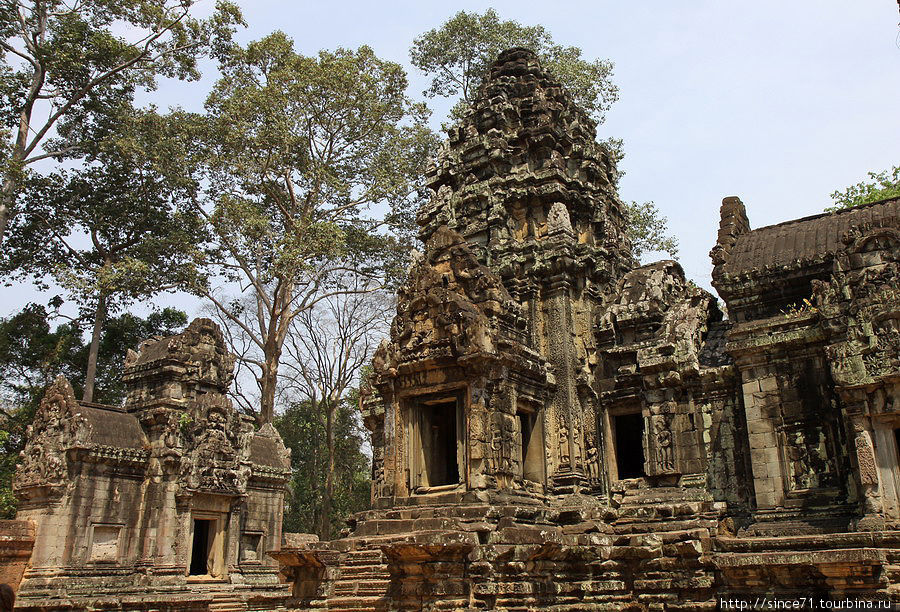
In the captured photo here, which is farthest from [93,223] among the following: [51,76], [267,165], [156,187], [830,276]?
[830,276]

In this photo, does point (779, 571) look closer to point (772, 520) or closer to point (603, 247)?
point (772, 520)

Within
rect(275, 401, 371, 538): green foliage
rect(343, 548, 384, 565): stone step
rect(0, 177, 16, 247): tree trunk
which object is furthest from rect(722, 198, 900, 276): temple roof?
rect(0, 177, 16, 247): tree trunk

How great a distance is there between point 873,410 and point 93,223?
77.1 ft

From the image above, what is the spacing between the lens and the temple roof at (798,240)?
12664 mm

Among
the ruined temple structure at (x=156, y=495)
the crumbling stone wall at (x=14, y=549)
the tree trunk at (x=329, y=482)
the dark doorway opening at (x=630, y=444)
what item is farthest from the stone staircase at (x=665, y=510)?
the tree trunk at (x=329, y=482)

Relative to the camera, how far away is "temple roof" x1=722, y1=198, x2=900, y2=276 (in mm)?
12664

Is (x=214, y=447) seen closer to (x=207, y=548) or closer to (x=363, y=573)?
(x=207, y=548)

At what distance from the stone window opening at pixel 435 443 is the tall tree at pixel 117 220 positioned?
40.2ft

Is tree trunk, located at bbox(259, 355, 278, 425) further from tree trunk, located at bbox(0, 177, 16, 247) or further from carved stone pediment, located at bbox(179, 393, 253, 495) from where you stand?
tree trunk, located at bbox(0, 177, 16, 247)

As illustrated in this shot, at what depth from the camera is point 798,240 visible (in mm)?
13227

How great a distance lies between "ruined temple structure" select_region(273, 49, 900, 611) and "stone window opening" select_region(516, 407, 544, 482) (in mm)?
40

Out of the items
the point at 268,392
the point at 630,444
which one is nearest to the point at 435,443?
the point at 630,444

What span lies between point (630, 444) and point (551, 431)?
2.16 m

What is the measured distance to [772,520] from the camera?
1104cm
